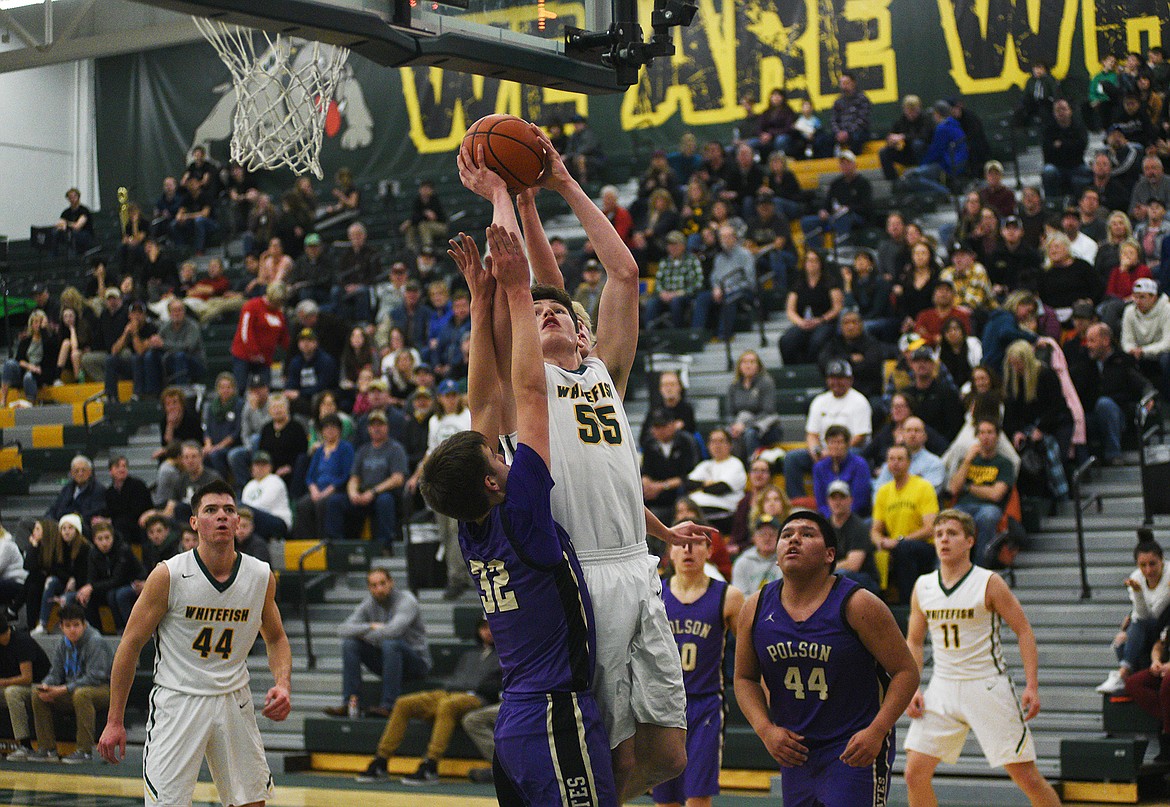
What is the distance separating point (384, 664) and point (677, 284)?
5.87m

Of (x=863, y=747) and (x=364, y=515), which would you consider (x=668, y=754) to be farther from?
(x=364, y=515)

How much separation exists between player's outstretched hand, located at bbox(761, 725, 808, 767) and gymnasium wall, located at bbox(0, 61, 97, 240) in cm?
2235

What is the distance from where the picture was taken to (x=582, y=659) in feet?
14.8

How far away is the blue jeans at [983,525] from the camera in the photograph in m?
10.8

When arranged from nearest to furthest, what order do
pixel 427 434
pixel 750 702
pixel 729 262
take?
pixel 750 702, pixel 427 434, pixel 729 262

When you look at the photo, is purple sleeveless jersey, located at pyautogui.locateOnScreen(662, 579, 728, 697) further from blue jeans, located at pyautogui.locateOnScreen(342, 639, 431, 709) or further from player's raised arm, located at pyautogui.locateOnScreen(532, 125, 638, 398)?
blue jeans, located at pyautogui.locateOnScreen(342, 639, 431, 709)

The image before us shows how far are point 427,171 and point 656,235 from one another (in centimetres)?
789

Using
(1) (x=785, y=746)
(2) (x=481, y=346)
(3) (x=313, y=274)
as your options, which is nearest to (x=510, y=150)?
(2) (x=481, y=346)

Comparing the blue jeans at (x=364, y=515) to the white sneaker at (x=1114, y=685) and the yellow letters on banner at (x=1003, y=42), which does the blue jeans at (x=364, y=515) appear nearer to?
the white sneaker at (x=1114, y=685)

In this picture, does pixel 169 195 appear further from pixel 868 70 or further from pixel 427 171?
pixel 868 70

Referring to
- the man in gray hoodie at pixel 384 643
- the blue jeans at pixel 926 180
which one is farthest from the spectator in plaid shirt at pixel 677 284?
the man in gray hoodie at pixel 384 643

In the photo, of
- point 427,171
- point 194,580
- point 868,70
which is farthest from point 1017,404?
point 427,171

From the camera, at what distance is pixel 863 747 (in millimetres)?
5297

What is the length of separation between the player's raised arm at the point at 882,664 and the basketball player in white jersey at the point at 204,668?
2573 millimetres
